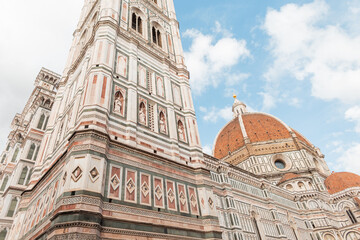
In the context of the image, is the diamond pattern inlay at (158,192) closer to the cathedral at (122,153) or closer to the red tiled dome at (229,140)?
the cathedral at (122,153)

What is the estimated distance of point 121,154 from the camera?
28.3ft

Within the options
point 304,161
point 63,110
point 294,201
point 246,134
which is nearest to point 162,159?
point 63,110

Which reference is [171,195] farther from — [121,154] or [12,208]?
[12,208]

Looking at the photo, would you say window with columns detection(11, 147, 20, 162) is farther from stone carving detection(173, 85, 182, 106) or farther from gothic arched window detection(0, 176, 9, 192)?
stone carving detection(173, 85, 182, 106)

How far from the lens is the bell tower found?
22.9 ft

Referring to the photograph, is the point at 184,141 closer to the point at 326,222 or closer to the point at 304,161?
the point at 326,222

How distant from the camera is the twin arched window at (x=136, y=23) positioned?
15.4 metres

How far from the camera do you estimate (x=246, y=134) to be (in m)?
57.5

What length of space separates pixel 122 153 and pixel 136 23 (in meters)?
10.4

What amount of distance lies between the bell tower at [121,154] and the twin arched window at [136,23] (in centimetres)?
10

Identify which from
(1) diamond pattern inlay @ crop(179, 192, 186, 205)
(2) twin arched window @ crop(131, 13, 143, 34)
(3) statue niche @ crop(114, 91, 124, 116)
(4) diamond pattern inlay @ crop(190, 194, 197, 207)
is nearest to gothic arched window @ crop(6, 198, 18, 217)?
(3) statue niche @ crop(114, 91, 124, 116)

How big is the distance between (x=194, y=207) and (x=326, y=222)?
114ft

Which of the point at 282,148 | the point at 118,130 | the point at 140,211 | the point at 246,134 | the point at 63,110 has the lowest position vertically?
the point at 140,211

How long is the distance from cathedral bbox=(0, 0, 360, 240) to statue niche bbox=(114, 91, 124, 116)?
0.06m
